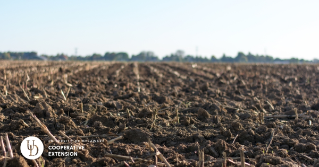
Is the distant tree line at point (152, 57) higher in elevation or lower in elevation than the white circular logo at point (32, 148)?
higher

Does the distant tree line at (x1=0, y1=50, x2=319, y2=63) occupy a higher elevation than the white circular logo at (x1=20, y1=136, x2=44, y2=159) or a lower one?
higher

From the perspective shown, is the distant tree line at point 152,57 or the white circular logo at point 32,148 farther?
the distant tree line at point 152,57

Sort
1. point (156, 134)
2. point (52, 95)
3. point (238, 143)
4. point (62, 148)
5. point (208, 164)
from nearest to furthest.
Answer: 1. point (208, 164)
2. point (62, 148)
3. point (238, 143)
4. point (156, 134)
5. point (52, 95)

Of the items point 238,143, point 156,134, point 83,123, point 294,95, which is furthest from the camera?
point 294,95

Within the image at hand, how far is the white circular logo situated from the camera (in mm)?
3050

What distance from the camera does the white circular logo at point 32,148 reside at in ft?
10.0

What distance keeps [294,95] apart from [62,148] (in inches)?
296

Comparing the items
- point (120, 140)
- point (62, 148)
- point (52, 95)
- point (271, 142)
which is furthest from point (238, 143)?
point (52, 95)

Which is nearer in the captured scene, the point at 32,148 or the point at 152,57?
the point at 32,148

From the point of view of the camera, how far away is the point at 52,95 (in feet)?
24.1

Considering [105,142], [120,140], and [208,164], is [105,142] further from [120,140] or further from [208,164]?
[208,164]

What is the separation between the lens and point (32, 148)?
3215 millimetres

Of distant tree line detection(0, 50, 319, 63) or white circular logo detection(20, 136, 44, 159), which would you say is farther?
distant tree line detection(0, 50, 319, 63)

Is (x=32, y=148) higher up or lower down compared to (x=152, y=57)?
lower down
